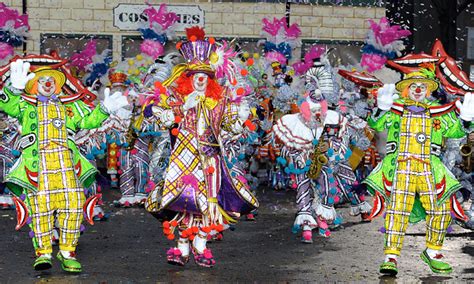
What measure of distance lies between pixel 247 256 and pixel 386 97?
2.22 metres

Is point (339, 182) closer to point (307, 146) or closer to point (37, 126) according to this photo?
point (307, 146)

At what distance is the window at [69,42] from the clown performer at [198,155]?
9.45m

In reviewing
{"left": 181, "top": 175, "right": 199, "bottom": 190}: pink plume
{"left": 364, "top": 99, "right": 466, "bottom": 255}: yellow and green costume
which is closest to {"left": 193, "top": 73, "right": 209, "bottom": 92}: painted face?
A: {"left": 181, "top": 175, "right": 199, "bottom": 190}: pink plume

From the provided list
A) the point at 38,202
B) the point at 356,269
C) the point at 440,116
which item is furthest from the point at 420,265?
the point at 38,202

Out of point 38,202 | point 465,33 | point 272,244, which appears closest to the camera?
point 38,202

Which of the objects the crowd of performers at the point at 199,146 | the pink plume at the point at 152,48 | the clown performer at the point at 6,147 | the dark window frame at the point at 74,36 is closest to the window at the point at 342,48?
the dark window frame at the point at 74,36

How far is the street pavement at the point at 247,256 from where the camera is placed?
9516mm

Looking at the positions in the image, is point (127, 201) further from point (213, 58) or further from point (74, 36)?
point (74, 36)

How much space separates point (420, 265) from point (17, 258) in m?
3.84

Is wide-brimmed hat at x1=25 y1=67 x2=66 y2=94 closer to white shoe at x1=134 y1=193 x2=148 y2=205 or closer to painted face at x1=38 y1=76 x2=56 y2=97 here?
painted face at x1=38 y1=76 x2=56 y2=97

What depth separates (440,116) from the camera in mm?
9781

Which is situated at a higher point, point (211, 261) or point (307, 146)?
point (307, 146)

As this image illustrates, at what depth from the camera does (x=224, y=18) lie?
64.9ft

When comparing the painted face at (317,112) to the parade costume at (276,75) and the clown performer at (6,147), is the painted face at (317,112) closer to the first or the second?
the parade costume at (276,75)
